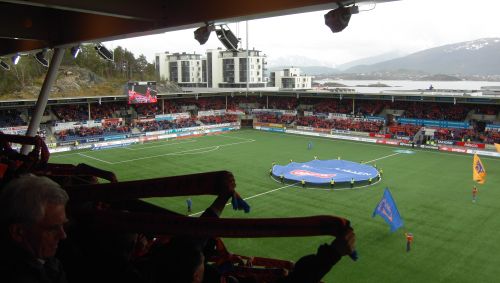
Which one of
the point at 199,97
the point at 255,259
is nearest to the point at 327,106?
the point at 199,97

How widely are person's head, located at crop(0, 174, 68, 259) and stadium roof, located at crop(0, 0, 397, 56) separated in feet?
12.6

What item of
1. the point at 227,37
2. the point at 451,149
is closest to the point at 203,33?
the point at 227,37

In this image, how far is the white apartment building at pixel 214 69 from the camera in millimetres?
101688

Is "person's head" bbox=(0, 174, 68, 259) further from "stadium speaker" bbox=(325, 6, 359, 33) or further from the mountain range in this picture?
the mountain range

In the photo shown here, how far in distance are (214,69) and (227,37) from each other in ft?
339

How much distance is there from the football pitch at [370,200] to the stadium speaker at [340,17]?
36.4 feet

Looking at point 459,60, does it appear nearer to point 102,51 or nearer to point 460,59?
point 460,59

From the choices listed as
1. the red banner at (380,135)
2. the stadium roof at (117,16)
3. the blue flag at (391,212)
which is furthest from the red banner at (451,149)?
the stadium roof at (117,16)

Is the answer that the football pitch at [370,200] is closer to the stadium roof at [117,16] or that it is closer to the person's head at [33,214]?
the stadium roof at [117,16]

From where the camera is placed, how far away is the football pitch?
15.4 metres

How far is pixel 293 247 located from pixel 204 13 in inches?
495

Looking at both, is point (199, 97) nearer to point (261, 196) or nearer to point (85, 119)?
point (85, 119)

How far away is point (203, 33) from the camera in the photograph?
6.39 m

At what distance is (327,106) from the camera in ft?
186
